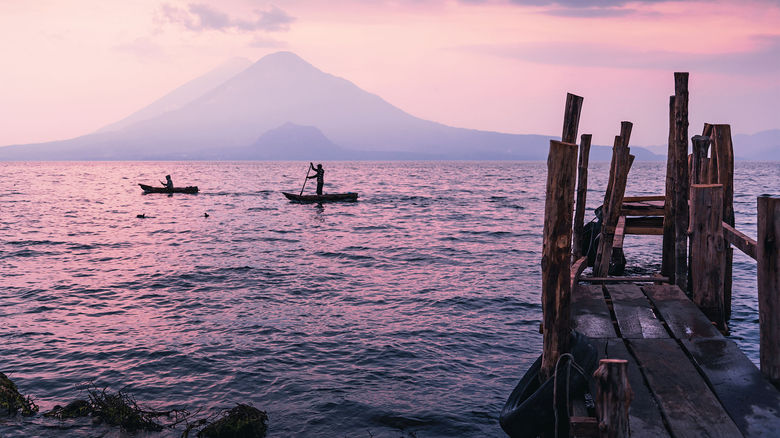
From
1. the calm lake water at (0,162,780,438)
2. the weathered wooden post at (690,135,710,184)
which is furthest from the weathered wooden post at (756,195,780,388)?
the weathered wooden post at (690,135,710,184)

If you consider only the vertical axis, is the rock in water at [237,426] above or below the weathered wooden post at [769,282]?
below

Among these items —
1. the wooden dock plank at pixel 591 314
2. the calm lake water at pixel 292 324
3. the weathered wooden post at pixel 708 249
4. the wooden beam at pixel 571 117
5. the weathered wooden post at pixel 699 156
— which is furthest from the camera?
the weathered wooden post at pixel 699 156

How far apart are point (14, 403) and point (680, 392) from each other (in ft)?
27.0

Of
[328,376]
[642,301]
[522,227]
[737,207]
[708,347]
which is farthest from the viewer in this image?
[737,207]

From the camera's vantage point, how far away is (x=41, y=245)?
945 inches

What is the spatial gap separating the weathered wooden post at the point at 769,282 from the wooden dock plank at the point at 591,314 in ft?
5.39

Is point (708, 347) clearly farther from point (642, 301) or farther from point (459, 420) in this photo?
point (459, 420)

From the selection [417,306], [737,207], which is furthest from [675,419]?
[737,207]

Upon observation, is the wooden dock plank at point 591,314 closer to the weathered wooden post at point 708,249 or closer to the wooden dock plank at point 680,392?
the wooden dock plank at point 680,392

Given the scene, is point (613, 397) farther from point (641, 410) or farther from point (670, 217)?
point (670, 217)

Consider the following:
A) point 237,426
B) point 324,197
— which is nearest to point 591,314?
point 237,426

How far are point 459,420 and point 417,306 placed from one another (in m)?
5.93

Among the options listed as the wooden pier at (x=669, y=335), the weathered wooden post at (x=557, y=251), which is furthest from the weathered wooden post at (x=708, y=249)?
the weathered wooden post at (x=557, y=251)

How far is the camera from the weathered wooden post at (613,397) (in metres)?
3.90
